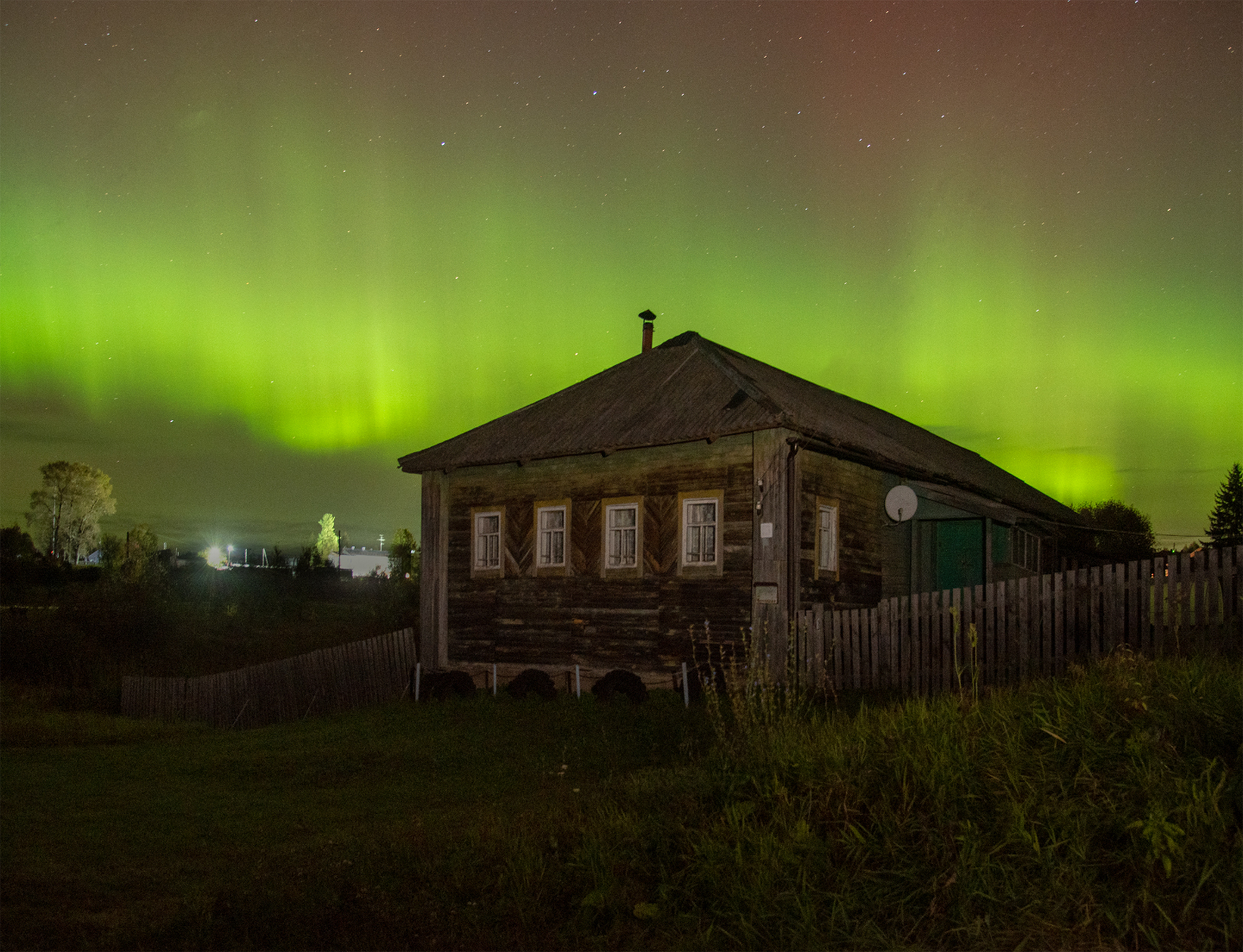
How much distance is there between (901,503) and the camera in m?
18.6

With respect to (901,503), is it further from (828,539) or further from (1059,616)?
(1059,616)

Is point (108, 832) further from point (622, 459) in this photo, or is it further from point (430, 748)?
point (622, 459)

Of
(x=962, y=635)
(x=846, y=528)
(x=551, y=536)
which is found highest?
(x=846, y=528)

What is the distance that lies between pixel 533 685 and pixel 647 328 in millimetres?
9458

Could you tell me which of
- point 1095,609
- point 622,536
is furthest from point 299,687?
point 1095,609

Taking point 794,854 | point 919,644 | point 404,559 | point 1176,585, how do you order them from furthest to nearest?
point 404,559 → point 919,644 → point 1176,585 → point 794,854

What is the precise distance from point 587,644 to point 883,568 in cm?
587

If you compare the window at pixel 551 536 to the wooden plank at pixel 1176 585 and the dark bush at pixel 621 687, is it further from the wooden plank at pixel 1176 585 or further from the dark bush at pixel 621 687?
the wooden plank at pixel 1176 585

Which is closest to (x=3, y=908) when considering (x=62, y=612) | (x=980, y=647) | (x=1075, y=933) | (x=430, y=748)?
(x=1075, y=933)

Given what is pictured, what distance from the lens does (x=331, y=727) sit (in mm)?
16547

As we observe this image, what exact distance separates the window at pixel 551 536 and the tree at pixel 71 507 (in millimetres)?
77454

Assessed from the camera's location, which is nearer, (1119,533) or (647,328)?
A: (647,328)

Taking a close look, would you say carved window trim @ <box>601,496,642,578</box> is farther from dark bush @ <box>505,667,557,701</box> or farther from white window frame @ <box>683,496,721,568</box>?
dark bush @ <box>505,667,557,701</box>

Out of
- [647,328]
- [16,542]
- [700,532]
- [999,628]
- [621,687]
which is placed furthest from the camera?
[16,542]
